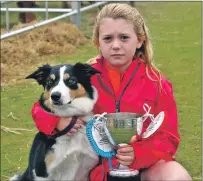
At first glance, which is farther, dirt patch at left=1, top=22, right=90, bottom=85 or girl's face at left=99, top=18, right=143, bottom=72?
dirt patch at left=1, top=22, right=90, bottom=85

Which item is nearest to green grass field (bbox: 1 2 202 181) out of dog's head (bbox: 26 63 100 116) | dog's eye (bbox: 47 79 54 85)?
dog's head (bbox: 26 63 100 116)

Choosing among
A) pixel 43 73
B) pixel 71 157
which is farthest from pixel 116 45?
pixel 71 157

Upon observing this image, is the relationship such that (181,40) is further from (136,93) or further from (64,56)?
(136,93)

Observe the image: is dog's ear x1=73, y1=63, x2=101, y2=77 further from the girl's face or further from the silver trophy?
the silver trophy

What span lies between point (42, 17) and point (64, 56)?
359 centimetres

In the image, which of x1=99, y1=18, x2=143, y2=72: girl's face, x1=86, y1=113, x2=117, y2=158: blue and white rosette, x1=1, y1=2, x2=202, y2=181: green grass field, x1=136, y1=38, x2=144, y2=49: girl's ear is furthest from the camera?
x1=1, y1=2, x2=202, y2=181: green grass field

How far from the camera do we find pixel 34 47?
8586 millimetres

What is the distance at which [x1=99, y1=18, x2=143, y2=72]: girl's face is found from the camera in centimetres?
298

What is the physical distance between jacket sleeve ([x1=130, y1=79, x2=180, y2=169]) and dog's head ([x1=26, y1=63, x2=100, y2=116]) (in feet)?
1.14

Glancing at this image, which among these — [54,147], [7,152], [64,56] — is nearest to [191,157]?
[7,152]

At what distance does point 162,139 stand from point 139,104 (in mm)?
217

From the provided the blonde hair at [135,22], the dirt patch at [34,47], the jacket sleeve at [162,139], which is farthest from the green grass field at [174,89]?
the blonde hair at [135,22]

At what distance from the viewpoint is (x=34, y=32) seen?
921 cm

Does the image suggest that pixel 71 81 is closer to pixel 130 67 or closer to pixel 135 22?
pixel 130 67
